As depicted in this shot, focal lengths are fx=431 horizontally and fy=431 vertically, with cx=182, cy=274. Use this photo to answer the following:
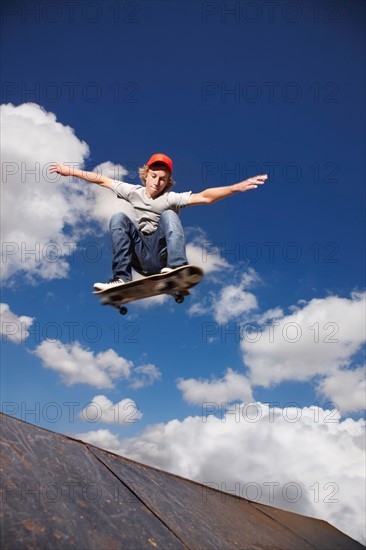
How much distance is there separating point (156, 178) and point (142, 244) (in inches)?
33.2

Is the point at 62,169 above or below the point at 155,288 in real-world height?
above

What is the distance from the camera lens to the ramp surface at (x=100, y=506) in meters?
2.95

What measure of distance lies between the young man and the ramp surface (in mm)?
1904

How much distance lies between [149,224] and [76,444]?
266 centimetres

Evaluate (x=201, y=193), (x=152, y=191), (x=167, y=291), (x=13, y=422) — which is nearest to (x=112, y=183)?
(x=152, y=191)

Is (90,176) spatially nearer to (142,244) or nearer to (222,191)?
(142,244)

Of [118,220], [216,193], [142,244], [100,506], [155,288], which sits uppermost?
[216,193]

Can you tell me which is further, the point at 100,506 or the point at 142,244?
the point at 142,244

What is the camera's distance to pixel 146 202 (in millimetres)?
5402

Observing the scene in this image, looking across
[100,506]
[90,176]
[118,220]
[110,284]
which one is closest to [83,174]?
[90,176]

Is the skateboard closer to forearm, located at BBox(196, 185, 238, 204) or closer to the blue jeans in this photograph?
the blue jeans

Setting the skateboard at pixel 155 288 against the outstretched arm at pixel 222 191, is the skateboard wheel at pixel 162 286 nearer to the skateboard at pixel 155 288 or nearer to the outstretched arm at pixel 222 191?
the skateboard at pixel 155 288

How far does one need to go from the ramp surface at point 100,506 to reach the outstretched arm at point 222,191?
120 inches

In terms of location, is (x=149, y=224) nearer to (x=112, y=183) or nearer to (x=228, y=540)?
(x=112, y=183)
